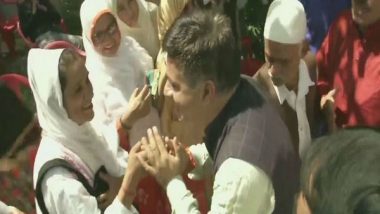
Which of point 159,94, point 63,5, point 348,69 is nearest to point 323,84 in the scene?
point 348,69

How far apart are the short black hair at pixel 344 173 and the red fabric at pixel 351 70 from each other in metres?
1.42

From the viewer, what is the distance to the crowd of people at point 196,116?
1810 millimetres

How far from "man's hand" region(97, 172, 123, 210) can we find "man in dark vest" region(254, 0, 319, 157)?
0.65 meters

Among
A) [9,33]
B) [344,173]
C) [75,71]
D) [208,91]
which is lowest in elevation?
[9,33]

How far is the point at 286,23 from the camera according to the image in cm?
278

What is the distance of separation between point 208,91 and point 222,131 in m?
0.11

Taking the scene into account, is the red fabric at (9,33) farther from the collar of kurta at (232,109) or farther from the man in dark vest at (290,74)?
the collar of kurta at (232,109)

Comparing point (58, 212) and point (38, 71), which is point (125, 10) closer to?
point (38, 71)

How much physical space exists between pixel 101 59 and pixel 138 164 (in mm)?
1160

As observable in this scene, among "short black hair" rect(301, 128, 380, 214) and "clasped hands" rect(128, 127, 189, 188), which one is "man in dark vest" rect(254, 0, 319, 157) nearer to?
"clasped hands" rect(128, 127, 189, 188)

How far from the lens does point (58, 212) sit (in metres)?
2.18

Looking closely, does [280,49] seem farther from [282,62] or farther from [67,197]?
[67,197]

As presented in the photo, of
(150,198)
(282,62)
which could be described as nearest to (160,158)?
(150,198)

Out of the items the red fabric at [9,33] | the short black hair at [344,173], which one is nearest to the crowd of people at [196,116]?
the short black hair at [344,173]
